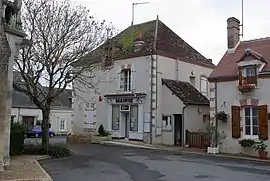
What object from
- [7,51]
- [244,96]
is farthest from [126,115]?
[7,51]

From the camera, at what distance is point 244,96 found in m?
18.5

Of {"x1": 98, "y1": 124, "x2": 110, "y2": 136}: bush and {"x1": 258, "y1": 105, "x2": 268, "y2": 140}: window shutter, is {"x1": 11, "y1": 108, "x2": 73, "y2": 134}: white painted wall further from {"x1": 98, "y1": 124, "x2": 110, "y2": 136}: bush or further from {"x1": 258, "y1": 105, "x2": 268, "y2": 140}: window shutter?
{"x1": 258, "y1": 105, "x2": 268, "y2": 140}: window shutter

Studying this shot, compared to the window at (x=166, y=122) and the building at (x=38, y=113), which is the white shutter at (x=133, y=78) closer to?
the window at (x=166, y=122)

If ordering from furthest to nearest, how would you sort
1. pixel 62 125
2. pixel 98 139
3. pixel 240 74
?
pixel 62 125 → pixel 98 139 → pixel 240 74

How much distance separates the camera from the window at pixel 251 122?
18016 mm

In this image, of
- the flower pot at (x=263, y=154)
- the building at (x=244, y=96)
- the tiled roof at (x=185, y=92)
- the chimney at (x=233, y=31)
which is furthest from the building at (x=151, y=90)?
the flower pot at (x=263, y=154)

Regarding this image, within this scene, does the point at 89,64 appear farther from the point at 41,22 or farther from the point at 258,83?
the point at 258,83

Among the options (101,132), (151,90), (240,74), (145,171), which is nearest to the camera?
(145,171)

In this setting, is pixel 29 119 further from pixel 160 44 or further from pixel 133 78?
pixel 160 44

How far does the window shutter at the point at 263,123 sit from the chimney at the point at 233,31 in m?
5.25

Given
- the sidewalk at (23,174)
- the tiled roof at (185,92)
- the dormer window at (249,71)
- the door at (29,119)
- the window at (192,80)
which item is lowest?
the sidewalk at (23,174)

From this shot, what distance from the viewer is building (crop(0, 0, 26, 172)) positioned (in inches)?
380

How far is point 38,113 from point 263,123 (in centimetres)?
2886

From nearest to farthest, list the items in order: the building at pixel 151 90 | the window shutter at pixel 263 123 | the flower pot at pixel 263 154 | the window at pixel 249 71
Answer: the flower pot at pixel 263 154
the window shutter at pixel 263 123
the window at pixel 249 71
the building at pixel 151 90
